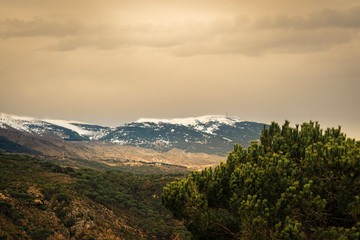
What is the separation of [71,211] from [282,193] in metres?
102

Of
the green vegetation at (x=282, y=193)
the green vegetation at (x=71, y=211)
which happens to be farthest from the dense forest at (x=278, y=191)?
the green vegetation at (x=71, y=211)

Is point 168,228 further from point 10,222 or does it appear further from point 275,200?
point 275,200

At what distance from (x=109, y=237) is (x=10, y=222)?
35.0m

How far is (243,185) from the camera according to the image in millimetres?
24734

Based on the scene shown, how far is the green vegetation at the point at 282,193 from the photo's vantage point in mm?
20547

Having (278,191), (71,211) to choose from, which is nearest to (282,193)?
(278,191)

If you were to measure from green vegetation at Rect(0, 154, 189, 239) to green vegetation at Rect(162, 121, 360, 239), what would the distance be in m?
71.6

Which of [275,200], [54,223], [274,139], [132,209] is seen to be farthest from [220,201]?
[132,209]

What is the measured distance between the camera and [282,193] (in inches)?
863

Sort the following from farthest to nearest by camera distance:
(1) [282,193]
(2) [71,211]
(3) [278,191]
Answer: (2) [71,211] < (3) [278,191] < (1) [282,193]

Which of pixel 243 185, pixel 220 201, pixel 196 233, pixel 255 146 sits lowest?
pixel 196 233

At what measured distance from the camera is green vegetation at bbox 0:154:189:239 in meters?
86.8

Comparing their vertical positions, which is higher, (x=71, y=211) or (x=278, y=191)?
(x=278, y=191)

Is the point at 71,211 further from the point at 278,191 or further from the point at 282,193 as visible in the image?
the point at 282,193
